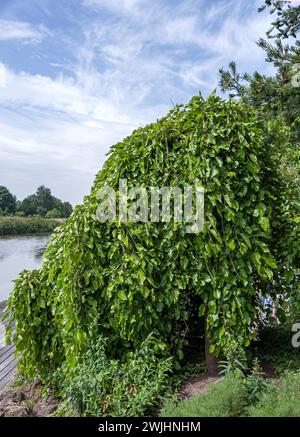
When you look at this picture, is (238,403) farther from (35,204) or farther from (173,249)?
(35,204)

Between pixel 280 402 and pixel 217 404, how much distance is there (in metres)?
0.30

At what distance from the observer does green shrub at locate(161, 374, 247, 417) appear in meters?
1.70

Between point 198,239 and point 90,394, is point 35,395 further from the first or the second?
point 198,239

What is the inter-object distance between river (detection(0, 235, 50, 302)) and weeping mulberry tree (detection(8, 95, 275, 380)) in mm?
5078

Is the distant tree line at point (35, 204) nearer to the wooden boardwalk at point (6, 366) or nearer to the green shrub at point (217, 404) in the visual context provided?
the wooden boardwalk at point (6, 366)

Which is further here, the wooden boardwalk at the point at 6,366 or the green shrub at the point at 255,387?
the wooden boardwalk at the point at 6,366

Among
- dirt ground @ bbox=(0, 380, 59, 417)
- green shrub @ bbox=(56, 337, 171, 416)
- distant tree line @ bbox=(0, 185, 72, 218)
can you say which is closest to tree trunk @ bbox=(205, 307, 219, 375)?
green shrub @ bbox=(56, 337, 171, 416)

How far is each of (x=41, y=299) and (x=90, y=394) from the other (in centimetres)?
82

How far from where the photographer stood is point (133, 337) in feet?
7.64

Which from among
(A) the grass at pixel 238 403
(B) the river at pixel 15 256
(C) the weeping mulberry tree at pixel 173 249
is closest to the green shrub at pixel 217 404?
(A) the grass at pixel 238 403

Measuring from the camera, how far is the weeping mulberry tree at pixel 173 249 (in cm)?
228

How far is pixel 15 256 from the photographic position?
1009cm

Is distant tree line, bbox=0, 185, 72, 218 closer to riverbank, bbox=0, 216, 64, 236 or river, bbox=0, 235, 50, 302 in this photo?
riverbank, bbox=0, 216, 64, 236
